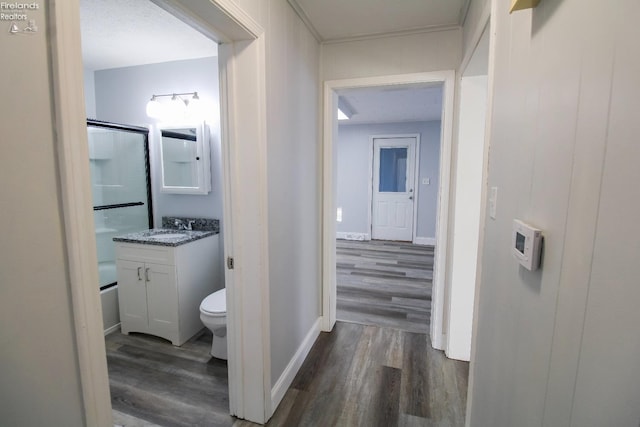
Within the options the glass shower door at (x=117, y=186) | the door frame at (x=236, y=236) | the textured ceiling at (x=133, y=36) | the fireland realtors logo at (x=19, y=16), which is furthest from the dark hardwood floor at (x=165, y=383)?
the textured ceiling at (x=133, y=36)

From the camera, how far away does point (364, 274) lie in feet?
13.7

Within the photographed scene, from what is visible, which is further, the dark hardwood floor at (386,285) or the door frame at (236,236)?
the dark hardwood floor at (386,285)

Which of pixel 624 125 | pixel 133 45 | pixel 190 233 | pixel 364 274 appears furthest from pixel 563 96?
pixel 364 274

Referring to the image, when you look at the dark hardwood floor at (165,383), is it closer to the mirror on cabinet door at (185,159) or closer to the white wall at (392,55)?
the mirror on cabinet door at (185,159)

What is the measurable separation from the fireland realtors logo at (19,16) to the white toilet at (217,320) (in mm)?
1756

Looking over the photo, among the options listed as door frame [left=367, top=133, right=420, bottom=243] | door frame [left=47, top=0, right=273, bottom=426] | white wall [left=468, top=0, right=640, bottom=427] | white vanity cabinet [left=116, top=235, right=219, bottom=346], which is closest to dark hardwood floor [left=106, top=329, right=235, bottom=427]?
white vanity cabinet [left=116, top=235, right=219, bottom=346]

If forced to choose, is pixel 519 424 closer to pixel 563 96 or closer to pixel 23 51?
pixel 563 96

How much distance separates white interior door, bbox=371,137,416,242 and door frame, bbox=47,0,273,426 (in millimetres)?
4882

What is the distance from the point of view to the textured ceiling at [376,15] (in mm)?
1845

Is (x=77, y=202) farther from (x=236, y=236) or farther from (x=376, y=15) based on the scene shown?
(x=376, y=15)

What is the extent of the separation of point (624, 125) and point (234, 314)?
1619 mm

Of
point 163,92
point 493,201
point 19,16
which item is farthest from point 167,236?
point 493,201

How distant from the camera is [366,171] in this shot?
20.4 feet

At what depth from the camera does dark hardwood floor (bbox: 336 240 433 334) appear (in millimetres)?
2928
